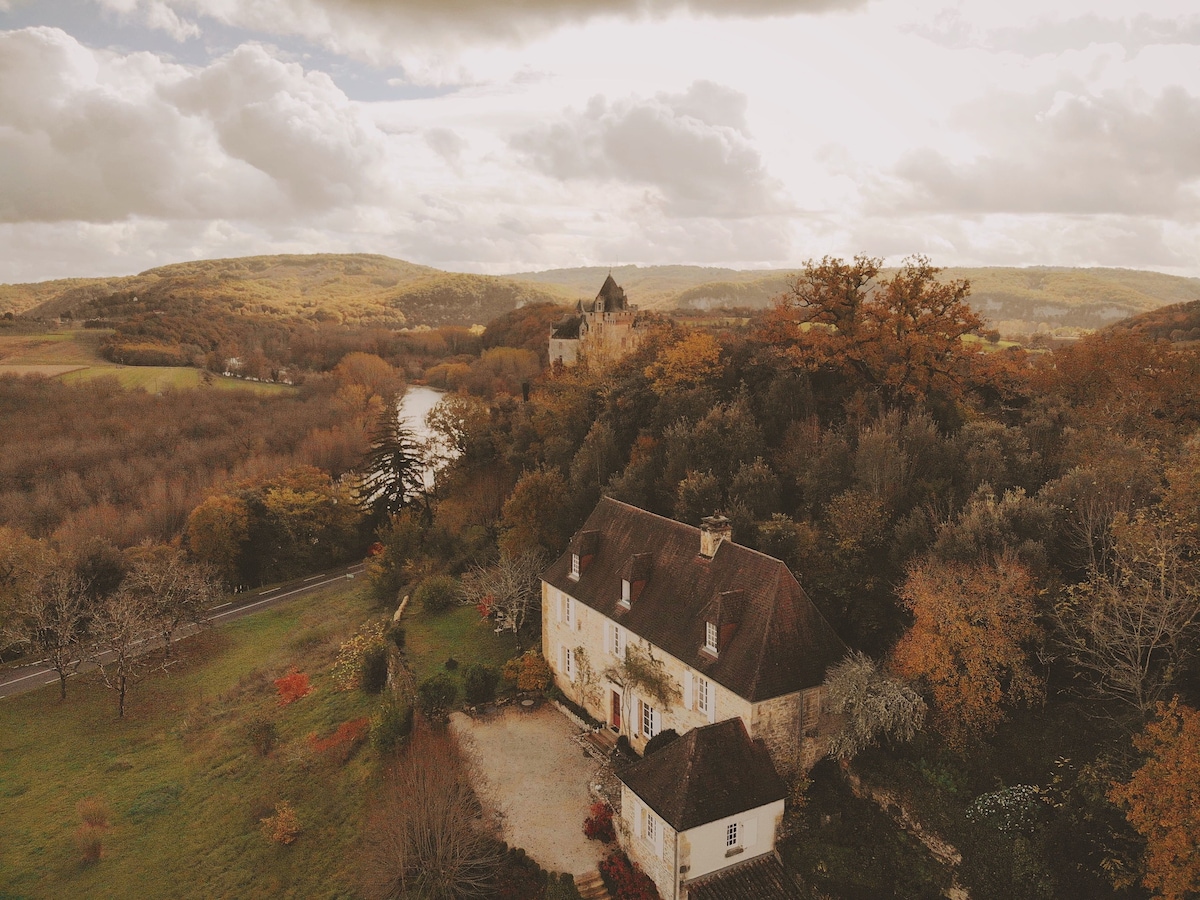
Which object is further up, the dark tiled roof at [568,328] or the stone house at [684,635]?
the dark tiled roof at [568,328]

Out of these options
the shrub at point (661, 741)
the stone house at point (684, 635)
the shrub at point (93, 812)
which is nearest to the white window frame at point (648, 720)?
the stone house at point (684, 635)

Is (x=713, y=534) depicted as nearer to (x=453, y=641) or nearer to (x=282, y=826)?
(x=453, y=641)

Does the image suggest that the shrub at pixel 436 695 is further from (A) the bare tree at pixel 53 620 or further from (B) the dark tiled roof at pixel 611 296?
(B) the dark tiled roof at pixel 611 296

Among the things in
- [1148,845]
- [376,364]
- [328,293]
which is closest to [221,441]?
[376,364]

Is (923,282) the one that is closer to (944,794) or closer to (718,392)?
(718,392)

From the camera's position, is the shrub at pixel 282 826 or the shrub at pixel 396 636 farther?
the shrub at pixel 396 636

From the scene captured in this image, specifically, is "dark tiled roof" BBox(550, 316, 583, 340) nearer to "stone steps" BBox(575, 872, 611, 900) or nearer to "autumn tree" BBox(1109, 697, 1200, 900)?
"stone steps" BBox(575, 872, 611, 900)

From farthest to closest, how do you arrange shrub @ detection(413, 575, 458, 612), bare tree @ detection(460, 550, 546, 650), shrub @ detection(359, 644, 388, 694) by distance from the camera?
shrub @ detection(413, 575, 458, 612)
bare tree @ detection(460, 550, 546, 650)
shrub @ detection(359, 644, 388, 694)

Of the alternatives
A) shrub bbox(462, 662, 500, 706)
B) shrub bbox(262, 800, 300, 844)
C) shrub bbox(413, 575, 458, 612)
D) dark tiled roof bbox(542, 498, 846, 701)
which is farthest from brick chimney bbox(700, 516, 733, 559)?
shrub bbox(413, 575, 458, 612)
